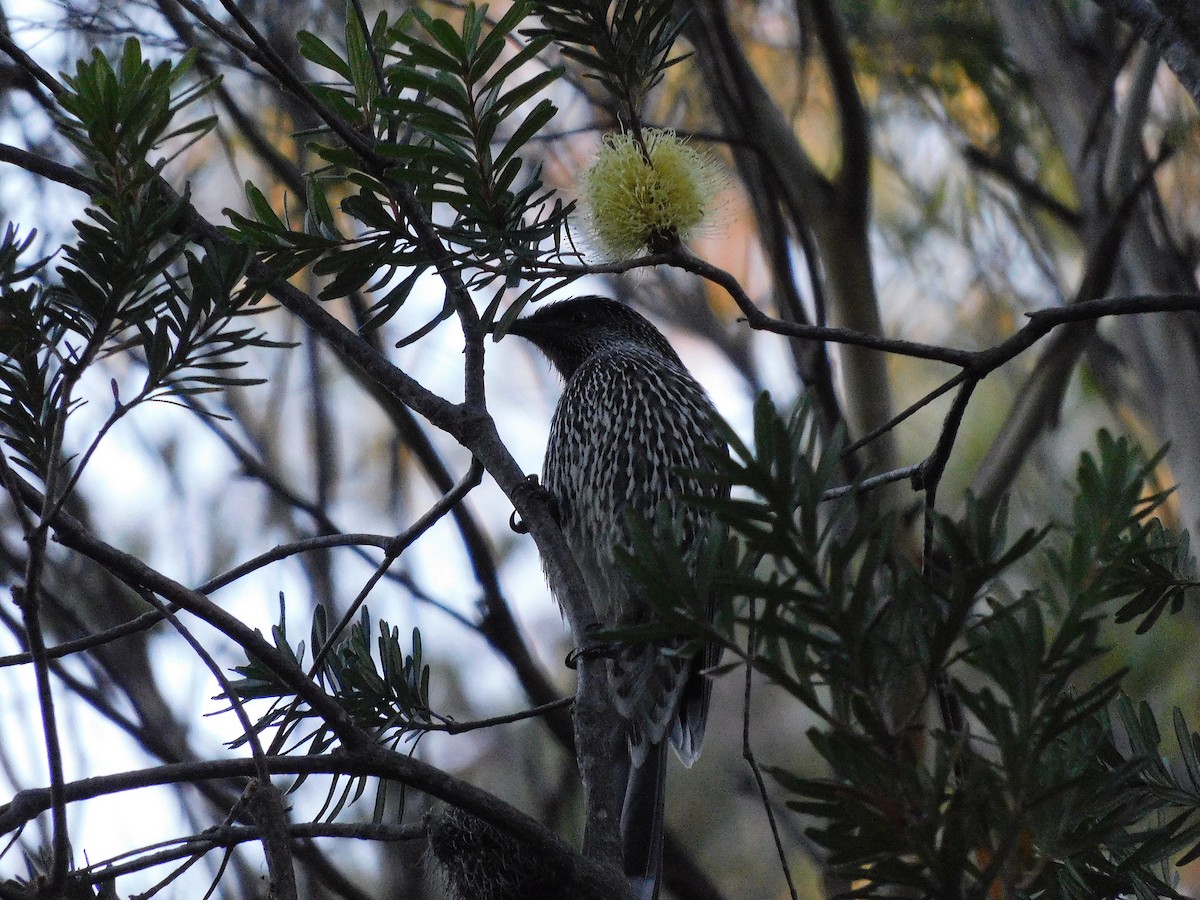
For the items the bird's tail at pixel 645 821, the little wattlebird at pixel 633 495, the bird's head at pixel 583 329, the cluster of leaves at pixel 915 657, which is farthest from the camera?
the bird's head at pixel 583 329

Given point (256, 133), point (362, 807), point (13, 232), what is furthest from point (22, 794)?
point (362, 807)

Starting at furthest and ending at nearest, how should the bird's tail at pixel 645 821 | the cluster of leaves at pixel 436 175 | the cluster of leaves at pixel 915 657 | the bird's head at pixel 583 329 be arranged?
the bird's head at pixel 583 329 → the bird's tail at pixel 645 821 → the cluster of leaves at pixel 436 175 → the cluster of leaves at pixel 915 657

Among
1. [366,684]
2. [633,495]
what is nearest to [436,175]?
[366,684]

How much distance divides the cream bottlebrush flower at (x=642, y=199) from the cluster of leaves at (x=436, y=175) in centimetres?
7

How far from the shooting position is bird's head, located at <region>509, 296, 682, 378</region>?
3.43m

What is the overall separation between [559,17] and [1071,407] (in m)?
4.88

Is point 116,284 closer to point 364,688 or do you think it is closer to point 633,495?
point 364,688

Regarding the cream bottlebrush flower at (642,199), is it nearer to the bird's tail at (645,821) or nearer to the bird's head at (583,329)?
the bird's tail at (645,821)

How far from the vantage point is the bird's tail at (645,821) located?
224 cm

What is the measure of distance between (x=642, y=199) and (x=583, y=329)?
78.2 inches

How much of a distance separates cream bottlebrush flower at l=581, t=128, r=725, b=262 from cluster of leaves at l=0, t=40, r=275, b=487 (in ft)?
1.47

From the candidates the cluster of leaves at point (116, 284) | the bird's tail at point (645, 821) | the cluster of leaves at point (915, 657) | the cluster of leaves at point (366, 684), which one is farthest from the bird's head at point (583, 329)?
the cluster of leaves at point (915, 657)

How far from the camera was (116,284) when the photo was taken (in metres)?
1.20

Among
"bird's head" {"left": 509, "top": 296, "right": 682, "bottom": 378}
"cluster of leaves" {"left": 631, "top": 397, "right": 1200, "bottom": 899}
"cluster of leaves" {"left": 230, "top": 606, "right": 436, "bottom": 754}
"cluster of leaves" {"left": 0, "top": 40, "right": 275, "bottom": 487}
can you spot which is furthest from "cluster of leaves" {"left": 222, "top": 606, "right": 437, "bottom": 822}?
"bird's head" {"left": 509, "top": 296, "right": 682, "bottom": 378}
